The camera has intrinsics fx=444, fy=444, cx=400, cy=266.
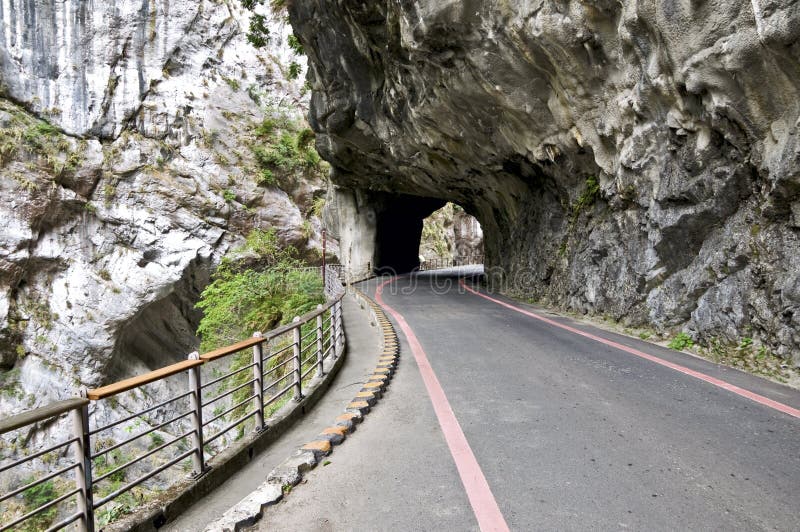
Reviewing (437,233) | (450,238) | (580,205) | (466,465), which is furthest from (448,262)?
(466,465)

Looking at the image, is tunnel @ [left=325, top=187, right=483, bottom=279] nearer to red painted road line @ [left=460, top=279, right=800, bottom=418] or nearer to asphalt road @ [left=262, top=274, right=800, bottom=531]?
red painted road line @ [left=460, top=279, right=800, bottom=418]

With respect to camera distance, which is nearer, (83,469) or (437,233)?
(83,469)

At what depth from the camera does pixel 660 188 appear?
8.27 metres

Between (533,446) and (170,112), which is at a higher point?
(170,112)

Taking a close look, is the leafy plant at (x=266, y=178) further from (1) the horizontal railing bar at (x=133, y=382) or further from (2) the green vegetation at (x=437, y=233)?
(1) the horizontal railing bar at (x=133, y=382)

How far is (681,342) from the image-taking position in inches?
278

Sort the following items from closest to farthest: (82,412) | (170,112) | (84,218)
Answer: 1. (82,412)
2. (84,218)
3. (170,112)

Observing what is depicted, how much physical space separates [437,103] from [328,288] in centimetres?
685

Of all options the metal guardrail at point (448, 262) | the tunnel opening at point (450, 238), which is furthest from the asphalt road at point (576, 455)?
Result: the tunnel opening at point (450, 238)

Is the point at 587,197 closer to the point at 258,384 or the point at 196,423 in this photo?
the point at 258,384

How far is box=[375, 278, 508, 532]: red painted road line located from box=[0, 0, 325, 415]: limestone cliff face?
65.0 ft

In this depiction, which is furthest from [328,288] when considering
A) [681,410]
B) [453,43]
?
[681,410]

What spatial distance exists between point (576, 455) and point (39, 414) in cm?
328

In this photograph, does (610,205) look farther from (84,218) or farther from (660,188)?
(84,218)
